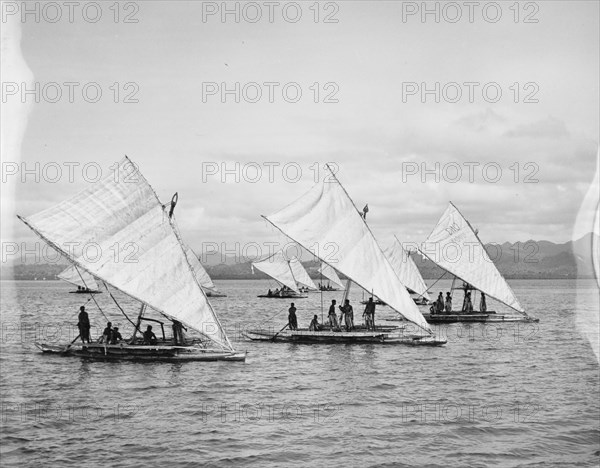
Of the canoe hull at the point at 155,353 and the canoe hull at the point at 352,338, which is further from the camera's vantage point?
the canoe hull at the point at 352,338

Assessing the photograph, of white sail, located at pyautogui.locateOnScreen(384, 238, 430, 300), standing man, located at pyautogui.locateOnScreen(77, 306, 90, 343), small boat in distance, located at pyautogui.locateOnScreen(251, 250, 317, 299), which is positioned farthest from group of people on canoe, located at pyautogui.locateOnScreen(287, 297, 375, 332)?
small boat in distance, located at pyautogui.locateOnScreen(251, 250, 317, 299)

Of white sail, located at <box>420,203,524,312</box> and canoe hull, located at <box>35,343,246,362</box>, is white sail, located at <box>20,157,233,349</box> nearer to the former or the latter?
canoe hull, located at <box>35,343,246,362</box>

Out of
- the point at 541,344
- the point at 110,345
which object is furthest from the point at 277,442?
the point at 541,344

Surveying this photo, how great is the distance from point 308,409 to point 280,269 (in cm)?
10219

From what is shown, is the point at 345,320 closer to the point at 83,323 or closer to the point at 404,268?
the point at 83,323

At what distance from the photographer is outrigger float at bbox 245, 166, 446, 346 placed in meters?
41.1

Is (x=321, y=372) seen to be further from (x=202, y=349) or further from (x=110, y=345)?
(x=110, y=345)

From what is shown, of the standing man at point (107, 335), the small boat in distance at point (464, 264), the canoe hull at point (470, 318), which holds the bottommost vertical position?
the canoe hull at point (470, 318)

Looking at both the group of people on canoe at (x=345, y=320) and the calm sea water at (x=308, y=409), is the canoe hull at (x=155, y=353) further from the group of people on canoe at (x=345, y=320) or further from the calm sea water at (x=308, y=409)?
the group of people on canoe at (x=345, y=320)

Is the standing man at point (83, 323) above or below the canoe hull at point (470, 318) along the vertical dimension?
above

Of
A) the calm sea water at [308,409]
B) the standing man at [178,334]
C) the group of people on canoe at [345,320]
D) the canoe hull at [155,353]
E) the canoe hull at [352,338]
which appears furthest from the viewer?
the group of people on canoe at [345,320]

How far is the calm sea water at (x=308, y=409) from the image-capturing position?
21.1 m

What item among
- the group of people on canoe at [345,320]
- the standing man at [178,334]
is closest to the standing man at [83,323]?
the standing man at [178,334]

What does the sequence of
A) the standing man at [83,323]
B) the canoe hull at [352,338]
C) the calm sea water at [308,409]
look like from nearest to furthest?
1. the calm sea water at [308,409]
2. the standing man at [83,323]
3. the canoe hull at [352,338]
